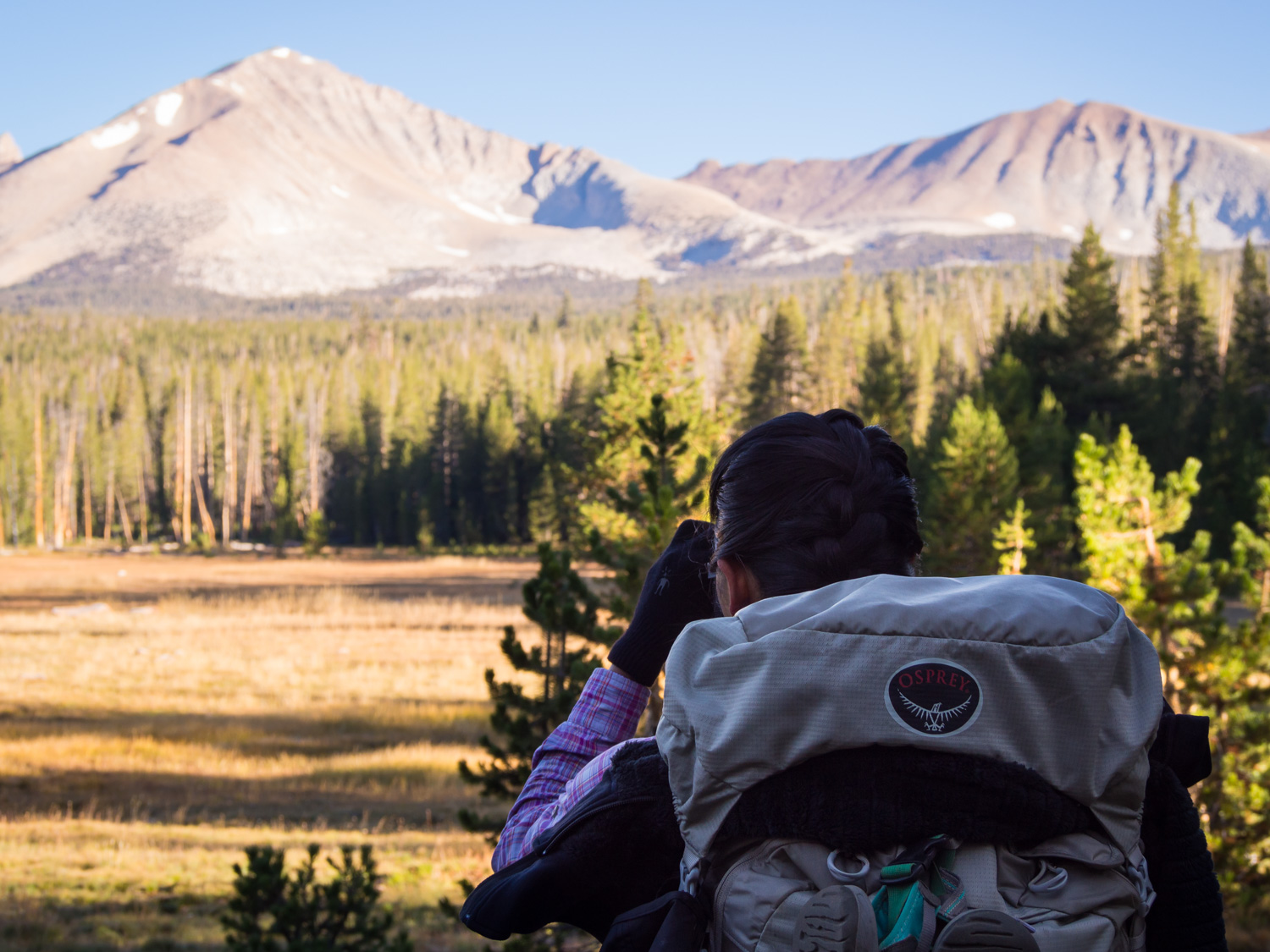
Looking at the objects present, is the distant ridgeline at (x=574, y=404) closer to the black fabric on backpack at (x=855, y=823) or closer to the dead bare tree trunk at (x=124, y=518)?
the dead bare tree trunk at (x=124, y=518)

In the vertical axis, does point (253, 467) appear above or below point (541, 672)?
below

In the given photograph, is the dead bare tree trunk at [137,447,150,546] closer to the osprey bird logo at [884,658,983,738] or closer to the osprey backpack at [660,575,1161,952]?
the osprey backpack at [660,575,1161,952]

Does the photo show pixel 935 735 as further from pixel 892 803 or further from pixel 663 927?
pixel 663 927

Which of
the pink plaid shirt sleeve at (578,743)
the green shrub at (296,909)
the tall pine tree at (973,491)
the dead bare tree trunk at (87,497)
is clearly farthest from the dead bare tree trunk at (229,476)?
the pink plaid shirt sleeve at (578,743)

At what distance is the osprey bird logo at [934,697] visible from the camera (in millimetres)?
1374

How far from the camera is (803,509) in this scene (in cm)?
171

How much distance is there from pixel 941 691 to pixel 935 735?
59 mm

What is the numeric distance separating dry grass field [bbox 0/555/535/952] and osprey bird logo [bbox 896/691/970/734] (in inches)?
382

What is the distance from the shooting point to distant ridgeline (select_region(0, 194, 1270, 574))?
101 ft

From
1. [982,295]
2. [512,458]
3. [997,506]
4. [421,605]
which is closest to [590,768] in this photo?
[997,506]

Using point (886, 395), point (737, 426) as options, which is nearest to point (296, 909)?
point (886, 395)

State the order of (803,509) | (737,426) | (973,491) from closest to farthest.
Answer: (803,509), (973,491), (737,426)

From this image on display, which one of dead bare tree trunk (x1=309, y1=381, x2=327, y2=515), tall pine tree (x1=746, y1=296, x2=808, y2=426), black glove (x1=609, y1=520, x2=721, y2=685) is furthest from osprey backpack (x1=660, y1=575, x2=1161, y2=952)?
dead bare tree trunk (x1=309, y1=381, x2=327, y2=515)

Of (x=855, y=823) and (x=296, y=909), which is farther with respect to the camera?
(x=296, y=909)
